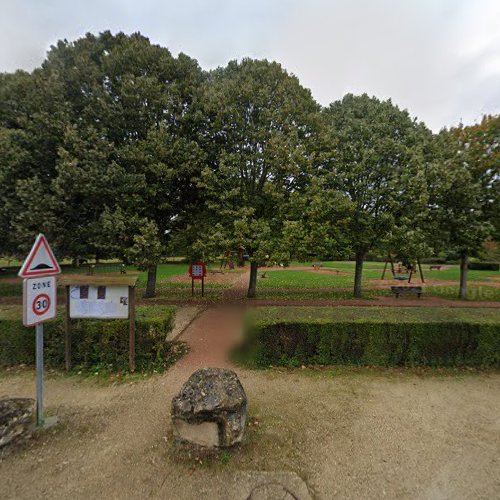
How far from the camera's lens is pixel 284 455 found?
11.0ft

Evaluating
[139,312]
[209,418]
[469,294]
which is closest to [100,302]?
[139,312]

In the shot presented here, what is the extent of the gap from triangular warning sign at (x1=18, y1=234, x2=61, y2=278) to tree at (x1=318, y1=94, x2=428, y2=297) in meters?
10.0

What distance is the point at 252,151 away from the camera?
11.6 metres

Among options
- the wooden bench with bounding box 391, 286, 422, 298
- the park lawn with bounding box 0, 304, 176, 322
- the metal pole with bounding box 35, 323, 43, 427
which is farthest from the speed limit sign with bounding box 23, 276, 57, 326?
the wooden bench with bounding box 391, 286, 422, 298

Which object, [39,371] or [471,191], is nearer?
[39,371]

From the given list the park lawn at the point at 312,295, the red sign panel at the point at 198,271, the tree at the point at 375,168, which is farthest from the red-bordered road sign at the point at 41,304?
the park lawn at the point at 312,295

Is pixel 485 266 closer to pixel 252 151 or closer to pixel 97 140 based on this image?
pixel 252 151

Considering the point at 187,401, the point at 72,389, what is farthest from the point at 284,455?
the point at 72,389

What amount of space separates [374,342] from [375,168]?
896 centimetres

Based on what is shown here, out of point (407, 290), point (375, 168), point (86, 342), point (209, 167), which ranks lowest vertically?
point (407, 290)

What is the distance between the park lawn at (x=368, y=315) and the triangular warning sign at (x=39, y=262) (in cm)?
379

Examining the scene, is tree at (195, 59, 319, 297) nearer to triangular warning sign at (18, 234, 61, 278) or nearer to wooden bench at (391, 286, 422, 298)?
triangular warning sign at (18, 234, 61, 278)

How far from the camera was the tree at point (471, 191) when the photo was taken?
41.1 feet

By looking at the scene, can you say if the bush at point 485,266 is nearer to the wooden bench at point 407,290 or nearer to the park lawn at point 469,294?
the park lawn at point 469,294
